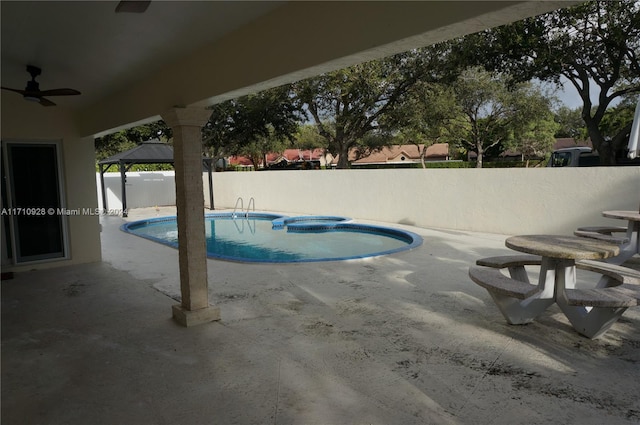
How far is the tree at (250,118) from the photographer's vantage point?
17938 millimetres

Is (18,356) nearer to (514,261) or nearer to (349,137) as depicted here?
(514,261)

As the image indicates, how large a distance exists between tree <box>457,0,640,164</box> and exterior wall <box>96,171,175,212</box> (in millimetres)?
12535

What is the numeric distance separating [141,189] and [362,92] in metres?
10.2

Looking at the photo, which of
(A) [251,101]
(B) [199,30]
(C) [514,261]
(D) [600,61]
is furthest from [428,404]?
(A) [251,101]

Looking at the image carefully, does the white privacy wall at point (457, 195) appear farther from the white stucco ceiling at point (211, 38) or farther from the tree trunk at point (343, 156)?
the white stucco ceiling at point (211, 38)

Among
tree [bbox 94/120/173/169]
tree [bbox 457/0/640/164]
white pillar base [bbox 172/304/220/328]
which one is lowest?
white pillar base [bbox 172/304/220/328]

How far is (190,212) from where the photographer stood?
13.5 ft

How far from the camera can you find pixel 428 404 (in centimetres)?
272

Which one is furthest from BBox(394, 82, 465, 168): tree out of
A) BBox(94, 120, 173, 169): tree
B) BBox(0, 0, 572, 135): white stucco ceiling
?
BBox(0, 0, 572, 135): white stucco ceiling

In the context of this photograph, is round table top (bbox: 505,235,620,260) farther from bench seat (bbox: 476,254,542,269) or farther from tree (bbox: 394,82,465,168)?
tree (bbox: 394,82,465,168)

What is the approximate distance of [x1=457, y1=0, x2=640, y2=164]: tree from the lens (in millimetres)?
10141

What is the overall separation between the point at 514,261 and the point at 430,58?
1311 centimetres

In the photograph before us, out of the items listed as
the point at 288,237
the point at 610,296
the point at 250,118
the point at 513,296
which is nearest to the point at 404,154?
the point at 250,118

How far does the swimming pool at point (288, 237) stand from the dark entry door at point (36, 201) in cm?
229
